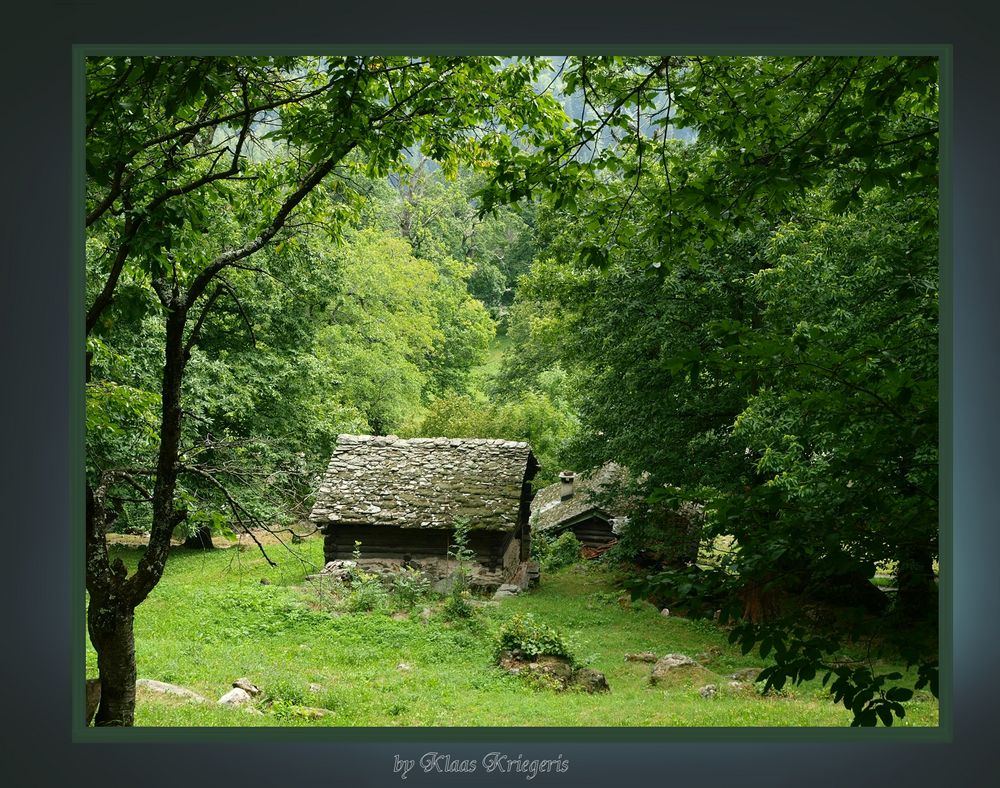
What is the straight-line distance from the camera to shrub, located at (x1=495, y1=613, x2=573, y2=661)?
9.52 ft

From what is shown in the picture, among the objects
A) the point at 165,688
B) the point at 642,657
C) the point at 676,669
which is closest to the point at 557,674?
the point at 642,657

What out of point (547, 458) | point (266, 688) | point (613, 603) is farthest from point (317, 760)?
point (547, 458)

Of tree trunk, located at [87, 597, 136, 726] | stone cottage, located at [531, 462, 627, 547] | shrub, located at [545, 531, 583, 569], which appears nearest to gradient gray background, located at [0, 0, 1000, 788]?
tree trunk, located at [87, 597, 136, 726]

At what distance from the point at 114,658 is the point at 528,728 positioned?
1.59 m

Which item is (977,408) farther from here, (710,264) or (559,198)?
(559,198)

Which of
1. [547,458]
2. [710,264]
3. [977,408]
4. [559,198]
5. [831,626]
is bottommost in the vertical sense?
[831,626]

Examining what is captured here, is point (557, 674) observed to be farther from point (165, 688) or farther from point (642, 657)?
point (165, 688)

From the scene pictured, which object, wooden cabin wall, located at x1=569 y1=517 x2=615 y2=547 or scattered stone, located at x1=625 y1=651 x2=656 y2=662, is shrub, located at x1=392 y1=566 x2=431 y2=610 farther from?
scattered stone, located at x1=625 y1=651 x2=656 y2=662

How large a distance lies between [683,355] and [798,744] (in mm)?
1462

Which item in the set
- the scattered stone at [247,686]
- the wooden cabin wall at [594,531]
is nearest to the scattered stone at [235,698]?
the scattered stone at [247,686]

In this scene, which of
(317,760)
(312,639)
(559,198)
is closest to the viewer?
(317,760)

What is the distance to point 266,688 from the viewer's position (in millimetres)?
2811

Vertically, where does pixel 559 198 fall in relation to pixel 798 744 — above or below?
above

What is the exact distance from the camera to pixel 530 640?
293cm
